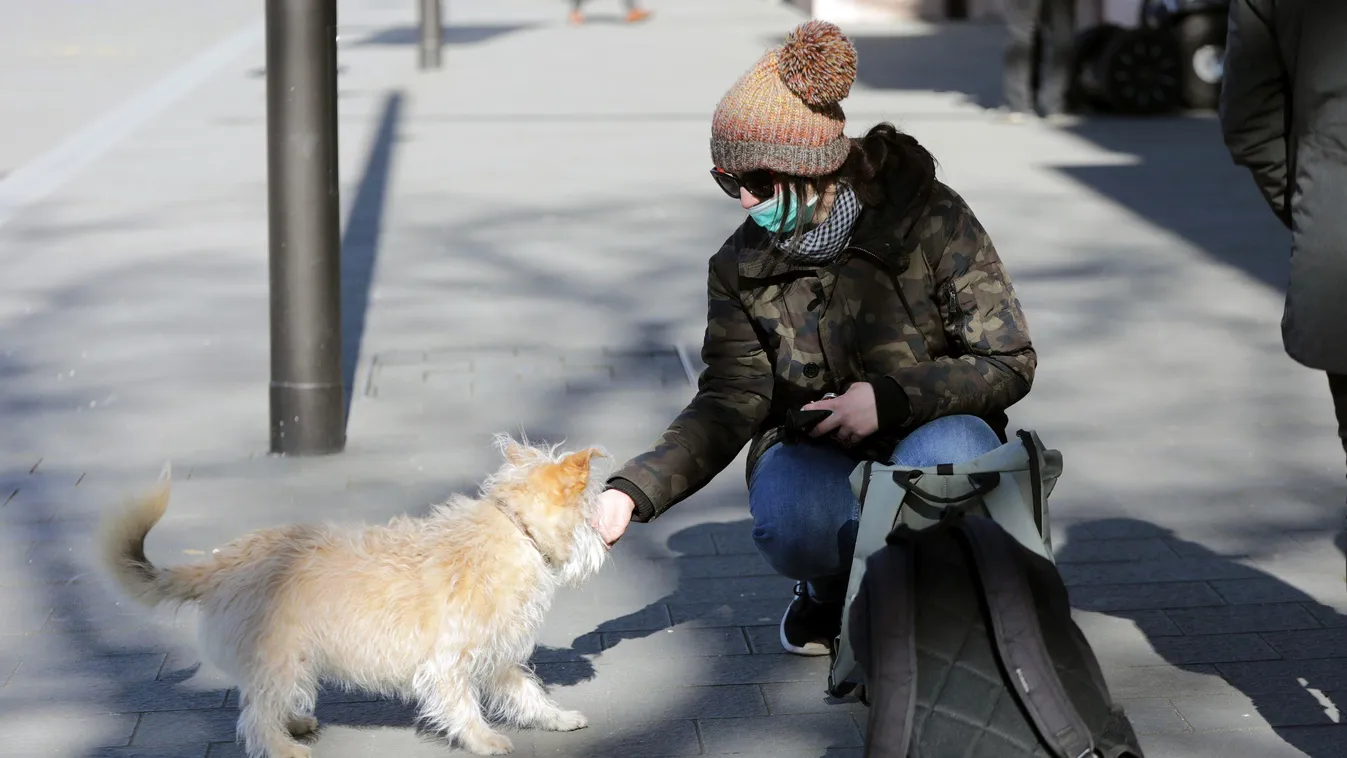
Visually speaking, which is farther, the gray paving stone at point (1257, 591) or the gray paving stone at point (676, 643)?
the gray paving stone at point (1257, 591)

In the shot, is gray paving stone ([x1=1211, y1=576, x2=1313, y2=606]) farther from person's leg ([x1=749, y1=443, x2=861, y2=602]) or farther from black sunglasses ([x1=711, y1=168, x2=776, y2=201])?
black sunglasses ([x1=711, y1=168, x2=776, y2=201])

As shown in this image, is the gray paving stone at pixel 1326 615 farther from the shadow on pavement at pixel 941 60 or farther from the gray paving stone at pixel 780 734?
the shadow on pavement at pixel 941 60

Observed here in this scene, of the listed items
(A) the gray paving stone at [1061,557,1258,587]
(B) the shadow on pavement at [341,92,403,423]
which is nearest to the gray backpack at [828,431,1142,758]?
(A) the gray paving stone at [1061,557,1258,587]

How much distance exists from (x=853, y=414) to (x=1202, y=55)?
1182 centimetres

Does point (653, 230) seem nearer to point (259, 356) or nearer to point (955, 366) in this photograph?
point (259, 356)

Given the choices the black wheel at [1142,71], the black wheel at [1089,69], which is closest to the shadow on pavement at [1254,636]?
the black wheel at [1142,71]

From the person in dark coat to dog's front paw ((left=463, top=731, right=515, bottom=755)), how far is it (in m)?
1.89

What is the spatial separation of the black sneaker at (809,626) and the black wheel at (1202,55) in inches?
431

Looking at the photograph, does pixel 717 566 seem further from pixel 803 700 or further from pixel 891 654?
pixel 891 654

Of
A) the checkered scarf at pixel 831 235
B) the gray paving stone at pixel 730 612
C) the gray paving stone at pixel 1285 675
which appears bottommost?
Answer: the gray paving stone at pixel 730 612

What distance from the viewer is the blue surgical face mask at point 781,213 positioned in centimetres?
347

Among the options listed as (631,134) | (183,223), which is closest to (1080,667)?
(183,223)

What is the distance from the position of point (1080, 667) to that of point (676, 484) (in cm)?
101

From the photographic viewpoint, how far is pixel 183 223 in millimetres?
9703
